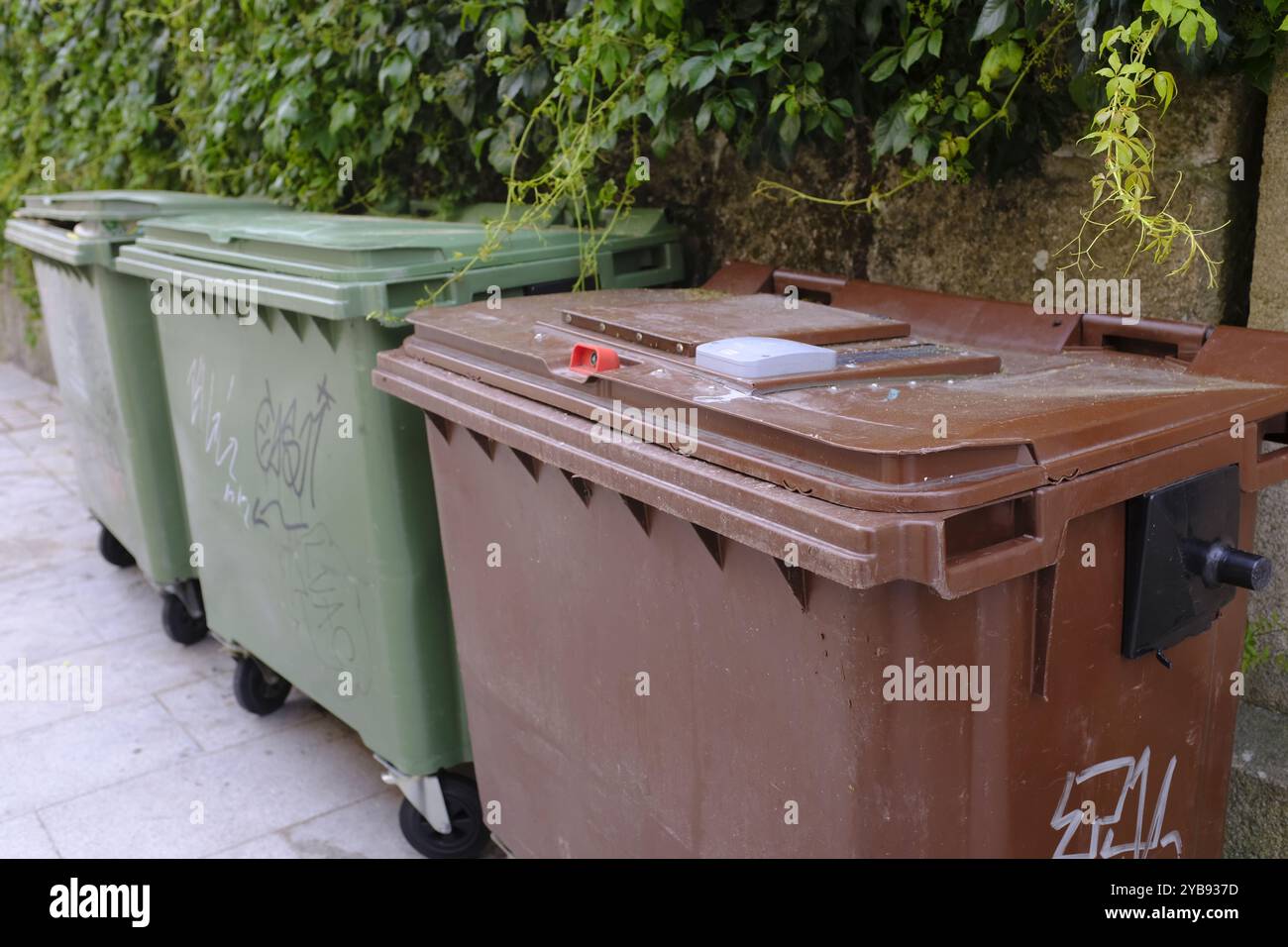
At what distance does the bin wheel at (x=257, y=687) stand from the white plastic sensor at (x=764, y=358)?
243 cm

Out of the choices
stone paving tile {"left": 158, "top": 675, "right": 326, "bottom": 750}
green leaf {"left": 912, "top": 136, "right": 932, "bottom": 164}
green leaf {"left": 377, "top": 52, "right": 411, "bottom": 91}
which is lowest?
stone paving tile {"left": 158, "top": 675, "right": 326, "bottom": 750}

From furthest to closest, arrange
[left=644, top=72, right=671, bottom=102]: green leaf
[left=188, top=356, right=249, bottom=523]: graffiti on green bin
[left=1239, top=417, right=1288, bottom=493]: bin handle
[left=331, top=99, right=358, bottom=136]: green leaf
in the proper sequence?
[left=331, top=99, right=358, bottom=136]: green leaf < [left=188, top=356, right=249, bottom=523]: graffiti on green bin < [left=644, top=72, right=671, bottom=102]: green leaf < [left=1239, top=417, right=1288, bottom=493]: bin handle

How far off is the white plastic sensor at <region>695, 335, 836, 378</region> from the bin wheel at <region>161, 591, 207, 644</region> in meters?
3.15

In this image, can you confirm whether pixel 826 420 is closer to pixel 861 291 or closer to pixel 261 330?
pixel 861 291

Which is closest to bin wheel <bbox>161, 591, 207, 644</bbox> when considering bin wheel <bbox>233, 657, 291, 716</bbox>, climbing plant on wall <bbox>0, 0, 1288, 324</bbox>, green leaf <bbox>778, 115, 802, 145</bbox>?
bin wheel <bbox>233, 657, 291, 716</bbox>

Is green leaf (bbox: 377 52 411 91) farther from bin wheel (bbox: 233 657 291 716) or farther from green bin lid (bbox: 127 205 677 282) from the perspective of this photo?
bin wheel (bbox: 233 657 291 716)

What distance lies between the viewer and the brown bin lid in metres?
1.55

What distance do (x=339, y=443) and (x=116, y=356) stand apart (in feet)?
5.59

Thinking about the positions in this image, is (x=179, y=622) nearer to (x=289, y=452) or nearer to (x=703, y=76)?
(x=289, y=452)

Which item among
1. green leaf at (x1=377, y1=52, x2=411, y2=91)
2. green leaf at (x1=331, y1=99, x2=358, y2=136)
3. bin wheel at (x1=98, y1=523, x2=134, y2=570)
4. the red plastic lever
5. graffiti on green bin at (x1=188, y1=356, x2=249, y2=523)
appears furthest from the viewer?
bin wheel at (x1=98, y1=523, x2=134, y2=570)

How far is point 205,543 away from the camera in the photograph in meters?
3.79

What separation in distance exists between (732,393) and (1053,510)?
1.65 feet

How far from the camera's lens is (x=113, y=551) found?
5.17m
